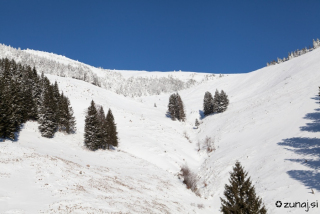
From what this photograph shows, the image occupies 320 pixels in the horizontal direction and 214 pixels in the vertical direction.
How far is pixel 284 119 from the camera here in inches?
1864

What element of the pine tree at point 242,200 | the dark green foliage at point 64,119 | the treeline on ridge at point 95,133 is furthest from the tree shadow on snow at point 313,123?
the dark green foliage at point 64,119

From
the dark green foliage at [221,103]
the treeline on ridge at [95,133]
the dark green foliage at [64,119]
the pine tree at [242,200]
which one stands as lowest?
the pine tree at [242,200]

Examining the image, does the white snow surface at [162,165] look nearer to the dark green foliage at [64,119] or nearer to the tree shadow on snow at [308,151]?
the tree shadow on snow at [308,151]

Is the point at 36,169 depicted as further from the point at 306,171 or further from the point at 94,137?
the point at 306,171

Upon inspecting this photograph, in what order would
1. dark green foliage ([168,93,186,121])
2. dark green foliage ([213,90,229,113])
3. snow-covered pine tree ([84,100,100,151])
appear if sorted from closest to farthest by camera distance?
snow-covered pine tree ([84,100,100,151]), dark green foliage ([213,90,229,113]), dark green foliage ([168,93,186,121])

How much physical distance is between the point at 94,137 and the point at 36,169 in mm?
20727

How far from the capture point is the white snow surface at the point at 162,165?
1980 centimetres

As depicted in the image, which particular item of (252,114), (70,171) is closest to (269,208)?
(70,171)

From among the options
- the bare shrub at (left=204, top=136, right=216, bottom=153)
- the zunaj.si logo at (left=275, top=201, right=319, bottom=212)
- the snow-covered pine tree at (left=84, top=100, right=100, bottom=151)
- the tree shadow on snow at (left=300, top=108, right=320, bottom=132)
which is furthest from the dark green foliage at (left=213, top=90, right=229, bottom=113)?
the zunaj.si logo at (left=275, top=201, right=319, bottom=212)

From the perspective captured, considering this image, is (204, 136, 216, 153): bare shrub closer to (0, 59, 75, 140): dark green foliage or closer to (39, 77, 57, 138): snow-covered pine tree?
(0, 59, 75, 140): dark green foliage

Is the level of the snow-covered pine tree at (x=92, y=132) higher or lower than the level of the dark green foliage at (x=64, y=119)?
lower

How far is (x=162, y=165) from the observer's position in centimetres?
4784

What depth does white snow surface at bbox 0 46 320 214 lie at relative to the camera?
64.9 ft

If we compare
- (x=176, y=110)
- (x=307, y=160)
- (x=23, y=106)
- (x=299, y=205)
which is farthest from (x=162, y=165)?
(x=176, y=110)
